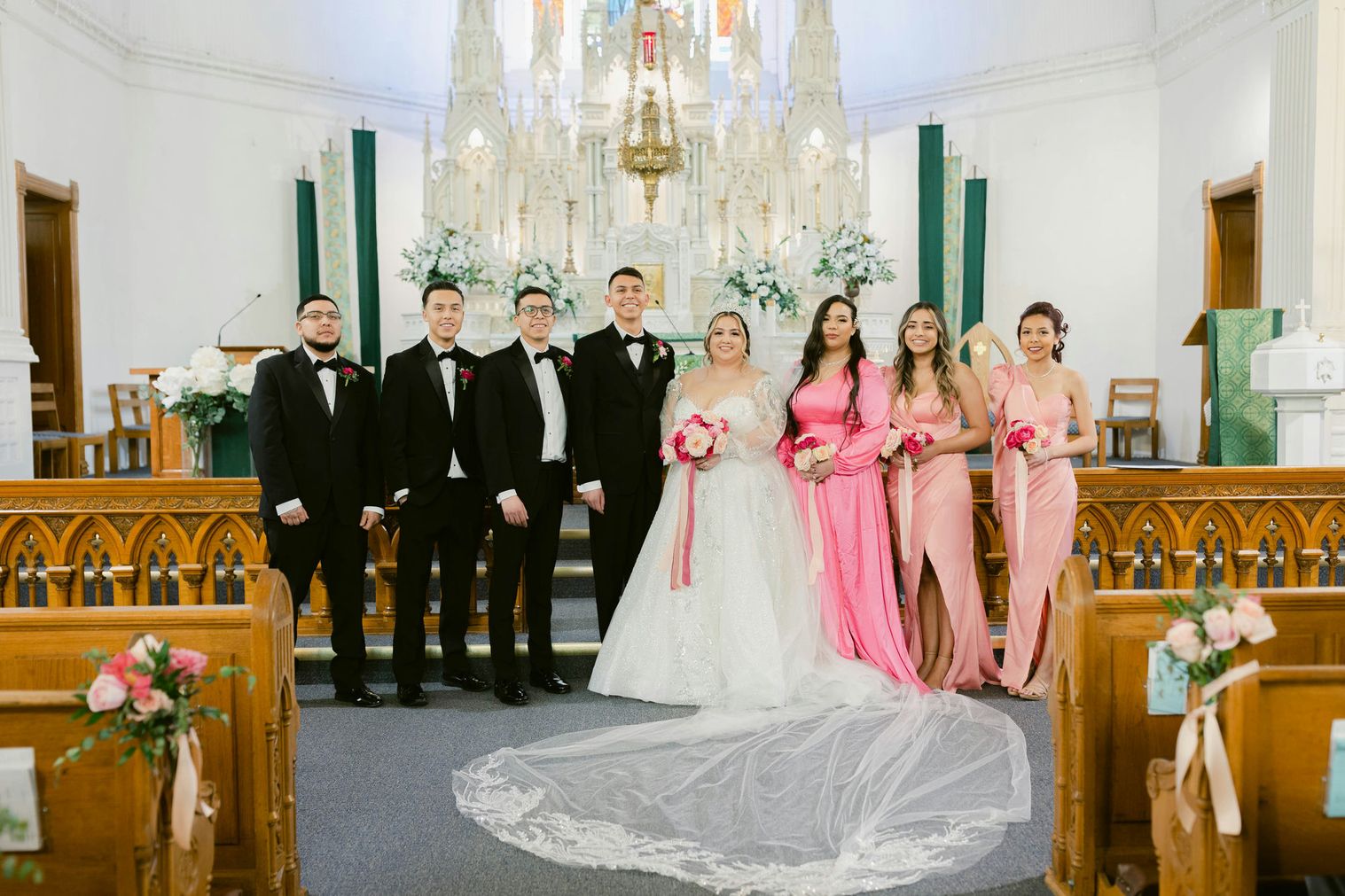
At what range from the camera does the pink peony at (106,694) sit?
1.69m

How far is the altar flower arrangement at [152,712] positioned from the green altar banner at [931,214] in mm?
10800

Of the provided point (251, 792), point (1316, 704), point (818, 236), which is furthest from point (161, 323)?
point (1316, 704)

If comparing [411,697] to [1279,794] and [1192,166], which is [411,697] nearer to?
[1279,794]

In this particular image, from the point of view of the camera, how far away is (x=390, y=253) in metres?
12.6

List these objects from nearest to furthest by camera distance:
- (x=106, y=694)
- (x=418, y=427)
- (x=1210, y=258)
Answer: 1. (x=106, y=694)
2. (x=418, y=427)
3. (x=1210, y=258)

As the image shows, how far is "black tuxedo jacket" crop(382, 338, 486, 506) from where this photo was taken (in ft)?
13.1

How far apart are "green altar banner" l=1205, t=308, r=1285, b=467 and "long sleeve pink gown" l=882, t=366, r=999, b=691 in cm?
428

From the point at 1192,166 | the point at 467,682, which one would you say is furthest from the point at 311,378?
the point at 1192,166

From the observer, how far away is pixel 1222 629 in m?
1.85

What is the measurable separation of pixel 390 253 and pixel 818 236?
16.5 ft

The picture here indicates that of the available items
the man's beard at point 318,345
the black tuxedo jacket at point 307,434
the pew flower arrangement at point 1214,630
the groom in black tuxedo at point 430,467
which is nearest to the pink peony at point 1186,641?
the pew flower arrangement at point 1214,630

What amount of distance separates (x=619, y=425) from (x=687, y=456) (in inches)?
12.4

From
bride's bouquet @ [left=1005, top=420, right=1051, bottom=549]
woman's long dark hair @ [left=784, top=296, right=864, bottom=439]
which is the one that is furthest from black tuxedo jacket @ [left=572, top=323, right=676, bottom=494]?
bride's bouquet @ [left=1005, top=420, right=1051, bottom=549]

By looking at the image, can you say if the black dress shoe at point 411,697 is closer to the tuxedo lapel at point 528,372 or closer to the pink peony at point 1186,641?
the tuxedo lapel at point 528,372
